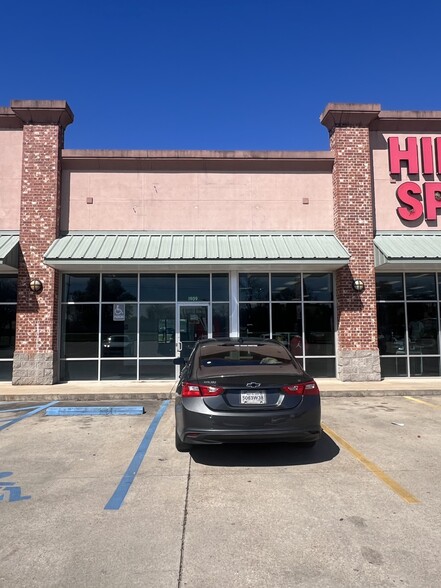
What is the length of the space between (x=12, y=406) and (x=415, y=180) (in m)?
12.7

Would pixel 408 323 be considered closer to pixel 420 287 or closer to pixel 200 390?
pixel 420 287

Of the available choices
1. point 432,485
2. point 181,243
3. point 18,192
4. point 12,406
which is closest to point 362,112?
point 181,243

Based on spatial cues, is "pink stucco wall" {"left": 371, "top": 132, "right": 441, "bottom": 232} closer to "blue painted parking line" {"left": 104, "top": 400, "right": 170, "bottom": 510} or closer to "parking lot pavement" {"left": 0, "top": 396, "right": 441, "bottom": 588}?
"parking lot pavement" {"left": 0, "top": 396, "right": 441, "bottom": 588}

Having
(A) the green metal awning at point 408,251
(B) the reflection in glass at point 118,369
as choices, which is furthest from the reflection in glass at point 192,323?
(A) the green metal awning at point 408,251

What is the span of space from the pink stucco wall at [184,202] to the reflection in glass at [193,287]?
4.82 feet

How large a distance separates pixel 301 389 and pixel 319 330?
329 inches

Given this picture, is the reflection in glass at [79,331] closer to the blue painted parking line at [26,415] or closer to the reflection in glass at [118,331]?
the reflection in glass at [118,331]

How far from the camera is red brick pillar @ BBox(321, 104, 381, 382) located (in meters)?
13.2

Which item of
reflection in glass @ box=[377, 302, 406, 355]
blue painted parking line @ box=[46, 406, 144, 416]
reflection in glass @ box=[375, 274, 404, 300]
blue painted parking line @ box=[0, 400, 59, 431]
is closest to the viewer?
blue painted parking line @ box=[0, 400, 59, 431]

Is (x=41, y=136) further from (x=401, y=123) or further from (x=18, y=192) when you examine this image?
(x=401, y=123)

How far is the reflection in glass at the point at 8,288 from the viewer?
13.5m

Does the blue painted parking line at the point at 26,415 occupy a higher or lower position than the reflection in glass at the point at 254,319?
lower

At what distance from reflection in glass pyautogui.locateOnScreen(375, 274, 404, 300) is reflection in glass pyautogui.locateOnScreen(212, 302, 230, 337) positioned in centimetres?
470

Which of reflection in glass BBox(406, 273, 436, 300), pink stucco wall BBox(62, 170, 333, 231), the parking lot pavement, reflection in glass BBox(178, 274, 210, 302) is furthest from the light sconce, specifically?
reflection in glass BBox(406, 273, 436, 300)
